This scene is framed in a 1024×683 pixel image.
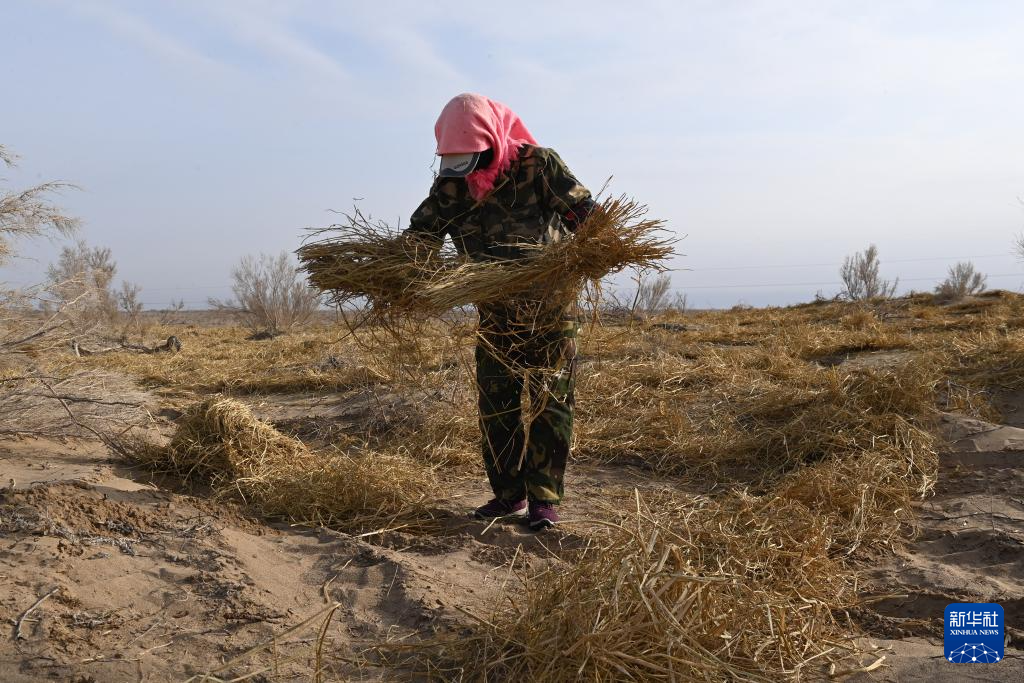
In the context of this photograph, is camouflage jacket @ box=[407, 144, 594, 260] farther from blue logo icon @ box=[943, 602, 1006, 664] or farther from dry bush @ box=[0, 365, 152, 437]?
dry bush @ box=[0, 365, 152, 437]

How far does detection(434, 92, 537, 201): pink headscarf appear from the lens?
9.99ft

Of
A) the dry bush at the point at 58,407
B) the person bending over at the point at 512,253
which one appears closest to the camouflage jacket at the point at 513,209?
the person bending over at the point at 512,253

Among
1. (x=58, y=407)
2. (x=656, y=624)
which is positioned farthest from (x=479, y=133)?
(x=58, y=407)

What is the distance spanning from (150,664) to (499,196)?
2086 millimetres

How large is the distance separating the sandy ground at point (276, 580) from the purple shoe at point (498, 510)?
109 millimetres

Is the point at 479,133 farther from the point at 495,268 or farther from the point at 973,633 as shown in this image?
the point at 973,633

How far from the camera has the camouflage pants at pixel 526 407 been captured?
10.2 ft

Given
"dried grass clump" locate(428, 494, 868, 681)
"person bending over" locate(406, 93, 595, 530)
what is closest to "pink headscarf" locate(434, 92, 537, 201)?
"person bending over" locate(406, 93, 595, 530)

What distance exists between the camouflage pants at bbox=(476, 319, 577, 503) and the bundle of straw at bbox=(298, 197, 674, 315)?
235 mm

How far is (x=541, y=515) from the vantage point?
3.18m

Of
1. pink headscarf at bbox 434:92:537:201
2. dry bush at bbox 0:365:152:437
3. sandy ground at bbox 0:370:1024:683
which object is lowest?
sandy ground at bbox 0:370:1024:683

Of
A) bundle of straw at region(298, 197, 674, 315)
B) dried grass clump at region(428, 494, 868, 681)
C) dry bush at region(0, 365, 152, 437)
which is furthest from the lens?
dry bush at region(0, 365, 152, 437)

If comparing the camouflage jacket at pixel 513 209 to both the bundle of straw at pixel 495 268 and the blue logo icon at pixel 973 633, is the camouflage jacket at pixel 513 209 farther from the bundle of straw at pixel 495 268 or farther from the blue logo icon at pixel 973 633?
the blue logo icon at pixel 973 633

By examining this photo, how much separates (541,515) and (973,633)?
5.12 ft
